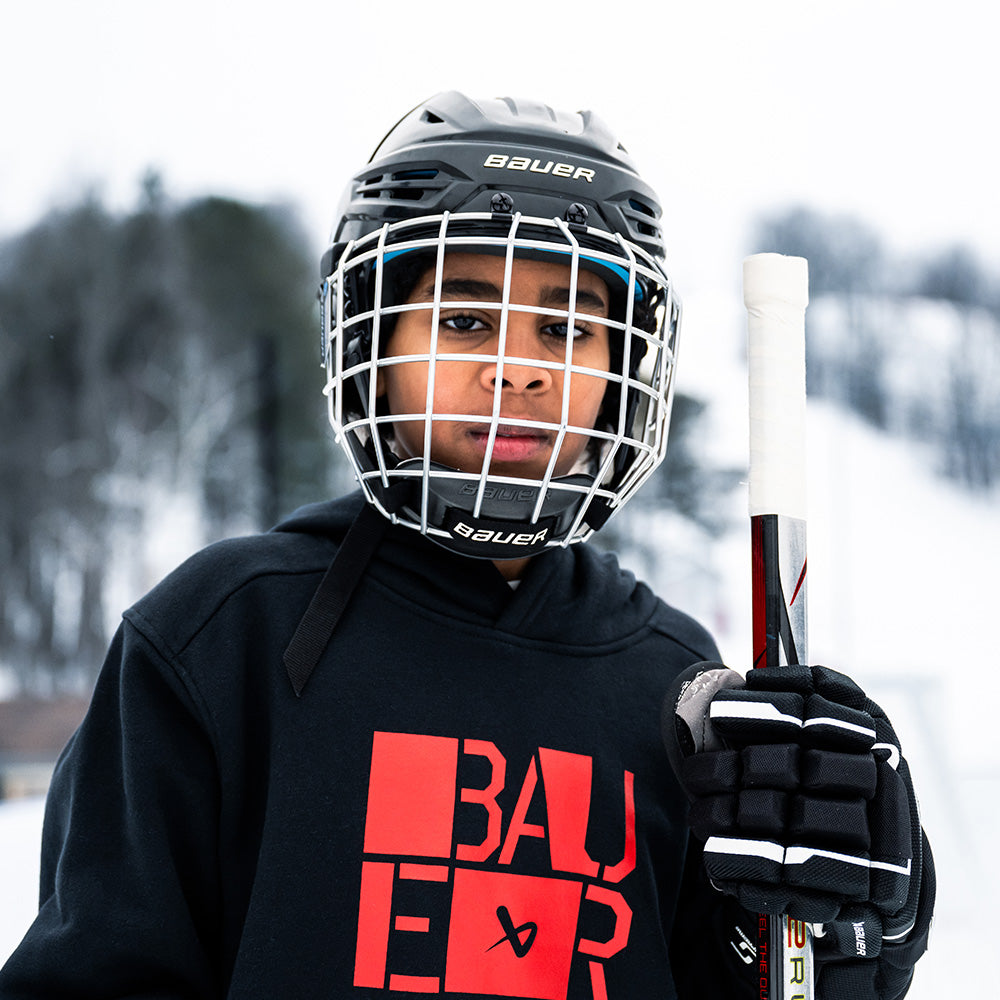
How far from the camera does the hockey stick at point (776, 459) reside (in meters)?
1.17

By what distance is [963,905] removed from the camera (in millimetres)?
3158

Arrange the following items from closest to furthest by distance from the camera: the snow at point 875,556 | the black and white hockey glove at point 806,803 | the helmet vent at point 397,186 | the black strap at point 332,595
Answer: the black and white hockey glove at point 806,803 → the black strap at point 332,595 → the helmet vent at point 397,186 → the snow at point 875,556

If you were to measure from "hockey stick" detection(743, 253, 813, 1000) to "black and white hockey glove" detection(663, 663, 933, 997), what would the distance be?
0.25 ft

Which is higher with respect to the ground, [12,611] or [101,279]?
[101,279]

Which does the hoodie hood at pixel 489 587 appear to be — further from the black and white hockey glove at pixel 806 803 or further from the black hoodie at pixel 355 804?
the black and white hockey glove at pixel 806 803

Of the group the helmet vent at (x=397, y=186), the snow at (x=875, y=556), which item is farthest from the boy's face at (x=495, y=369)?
the snow at (x=875, y=556)

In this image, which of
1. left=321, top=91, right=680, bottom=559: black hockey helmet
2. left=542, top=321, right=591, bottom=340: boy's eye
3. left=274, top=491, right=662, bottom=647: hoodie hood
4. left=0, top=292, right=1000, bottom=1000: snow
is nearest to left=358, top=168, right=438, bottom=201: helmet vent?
left=321, top=91, right=680, bottom=559: black hockey helmet

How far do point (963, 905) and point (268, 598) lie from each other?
268cm

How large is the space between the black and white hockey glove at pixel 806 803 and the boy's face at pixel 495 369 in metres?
0.33

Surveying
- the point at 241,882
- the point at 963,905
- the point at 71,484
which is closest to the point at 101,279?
the point at 71,484

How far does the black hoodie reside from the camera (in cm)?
108

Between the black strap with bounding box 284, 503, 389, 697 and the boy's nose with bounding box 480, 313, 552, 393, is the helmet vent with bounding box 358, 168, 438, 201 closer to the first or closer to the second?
the boy's nose with bounding box 480, 313, 552, 393

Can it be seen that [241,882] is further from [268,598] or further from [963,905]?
[963,905]

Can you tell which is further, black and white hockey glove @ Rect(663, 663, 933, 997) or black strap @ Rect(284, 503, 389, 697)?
black strap @ Rect(284, 503, 389, 697)
